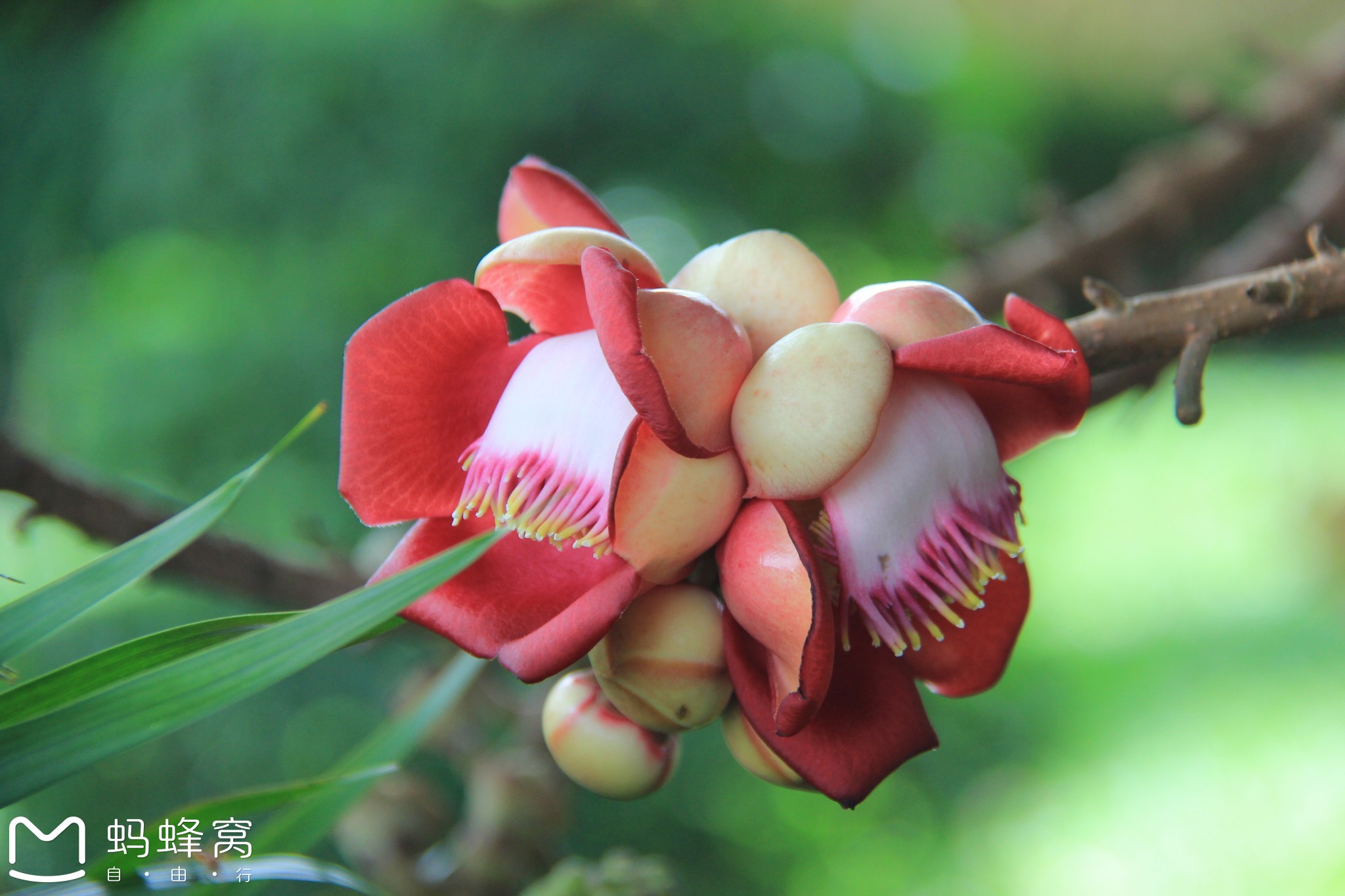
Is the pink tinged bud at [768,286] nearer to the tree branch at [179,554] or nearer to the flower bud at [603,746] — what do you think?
the flower bud at [603,746]

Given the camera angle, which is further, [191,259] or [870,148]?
[870,148]

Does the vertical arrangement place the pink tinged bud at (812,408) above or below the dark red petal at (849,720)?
above

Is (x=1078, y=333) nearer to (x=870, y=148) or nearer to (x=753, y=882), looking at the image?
(x=753, y=882)

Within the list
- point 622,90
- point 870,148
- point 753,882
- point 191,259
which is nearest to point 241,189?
point 191,259

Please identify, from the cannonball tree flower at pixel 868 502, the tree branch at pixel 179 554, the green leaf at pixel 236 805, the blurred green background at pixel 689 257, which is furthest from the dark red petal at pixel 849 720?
the blurred green background at pixel 689 257

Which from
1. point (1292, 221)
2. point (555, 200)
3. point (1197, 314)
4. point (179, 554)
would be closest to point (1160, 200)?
point (1292, 221)
